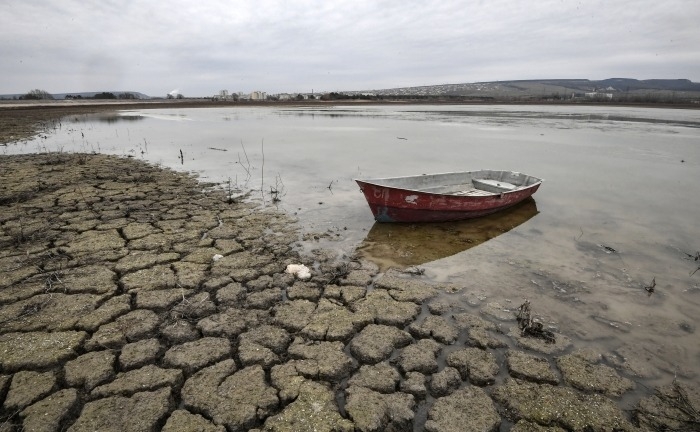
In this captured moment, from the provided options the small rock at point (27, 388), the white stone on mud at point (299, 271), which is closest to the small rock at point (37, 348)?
the small rock at point (27, 388)

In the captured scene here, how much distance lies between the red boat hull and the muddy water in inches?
10.3

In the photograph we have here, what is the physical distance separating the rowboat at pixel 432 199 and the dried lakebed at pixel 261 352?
5.64 ft

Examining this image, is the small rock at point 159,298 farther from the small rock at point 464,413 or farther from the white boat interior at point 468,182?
the white boat interior at point 468,182

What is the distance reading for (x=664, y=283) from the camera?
5.37 m

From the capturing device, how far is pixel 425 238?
6879mm

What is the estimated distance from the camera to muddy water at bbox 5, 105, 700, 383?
14.6ft

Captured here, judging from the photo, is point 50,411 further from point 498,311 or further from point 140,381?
point 498,311

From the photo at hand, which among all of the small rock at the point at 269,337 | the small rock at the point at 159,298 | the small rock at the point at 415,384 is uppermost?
the small rock at the point at 159,298

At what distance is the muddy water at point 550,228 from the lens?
4453mm

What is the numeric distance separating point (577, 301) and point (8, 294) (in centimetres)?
696

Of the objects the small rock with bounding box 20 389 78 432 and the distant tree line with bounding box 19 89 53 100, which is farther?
the distant tree line with bounding box 19 89 53 100

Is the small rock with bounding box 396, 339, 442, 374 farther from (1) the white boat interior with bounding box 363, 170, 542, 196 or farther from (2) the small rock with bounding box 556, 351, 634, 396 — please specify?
(1) the white boat interior with bounding box 363, 170, 542, 196

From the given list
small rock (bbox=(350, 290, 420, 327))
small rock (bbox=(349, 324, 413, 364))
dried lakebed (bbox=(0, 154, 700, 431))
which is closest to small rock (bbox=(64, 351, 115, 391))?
dried lakebed (bbox=(0, 154, 700, 431))

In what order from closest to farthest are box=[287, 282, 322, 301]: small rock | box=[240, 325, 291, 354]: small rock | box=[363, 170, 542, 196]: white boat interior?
1. box=[240, 325, 291, 354]: small rock
2. box=[287, 282, 322, 301]: small rock
3. box=[363, 170, 542, 196]: white boat interior
